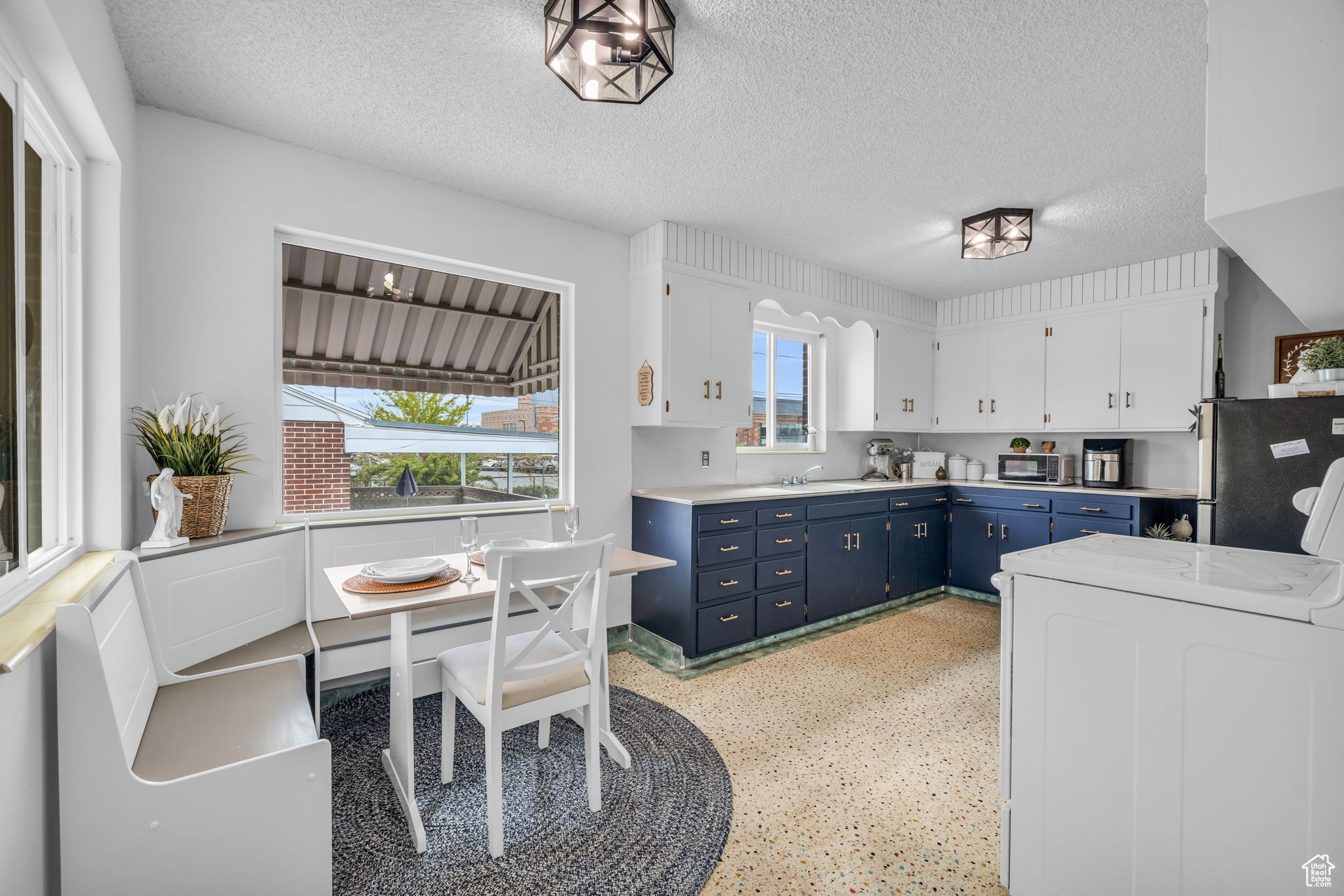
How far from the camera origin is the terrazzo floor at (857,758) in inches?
69.0

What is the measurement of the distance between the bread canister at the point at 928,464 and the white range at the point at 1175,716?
3542mm

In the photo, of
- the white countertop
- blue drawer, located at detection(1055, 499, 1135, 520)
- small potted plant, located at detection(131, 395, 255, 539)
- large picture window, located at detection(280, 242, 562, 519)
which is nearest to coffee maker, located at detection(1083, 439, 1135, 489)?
the white countertop

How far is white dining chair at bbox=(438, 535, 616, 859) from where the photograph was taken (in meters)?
1.77

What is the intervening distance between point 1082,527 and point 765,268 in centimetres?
278

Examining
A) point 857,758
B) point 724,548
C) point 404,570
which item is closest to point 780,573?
point 724,548

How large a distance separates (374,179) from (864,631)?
12.4ft

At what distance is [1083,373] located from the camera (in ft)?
14.2

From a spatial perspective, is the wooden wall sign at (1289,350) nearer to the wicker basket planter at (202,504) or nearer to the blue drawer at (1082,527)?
the blue drawer at (1082,527)

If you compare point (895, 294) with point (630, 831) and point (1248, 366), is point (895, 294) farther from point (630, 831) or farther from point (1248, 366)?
point (630, 831)

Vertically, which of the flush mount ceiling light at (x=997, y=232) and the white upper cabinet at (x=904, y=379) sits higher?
the flush mount ceiling light at (x=997, y=232)

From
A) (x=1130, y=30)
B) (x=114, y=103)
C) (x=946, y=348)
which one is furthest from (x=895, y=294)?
(x=114, y=103)

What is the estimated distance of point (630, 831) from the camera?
Answer: 190 centimetres

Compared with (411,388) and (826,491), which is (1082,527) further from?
(411,388)

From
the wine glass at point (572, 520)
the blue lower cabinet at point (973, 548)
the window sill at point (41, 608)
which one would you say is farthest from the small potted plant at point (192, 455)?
the blue lower cabinet at point (973, 548)
